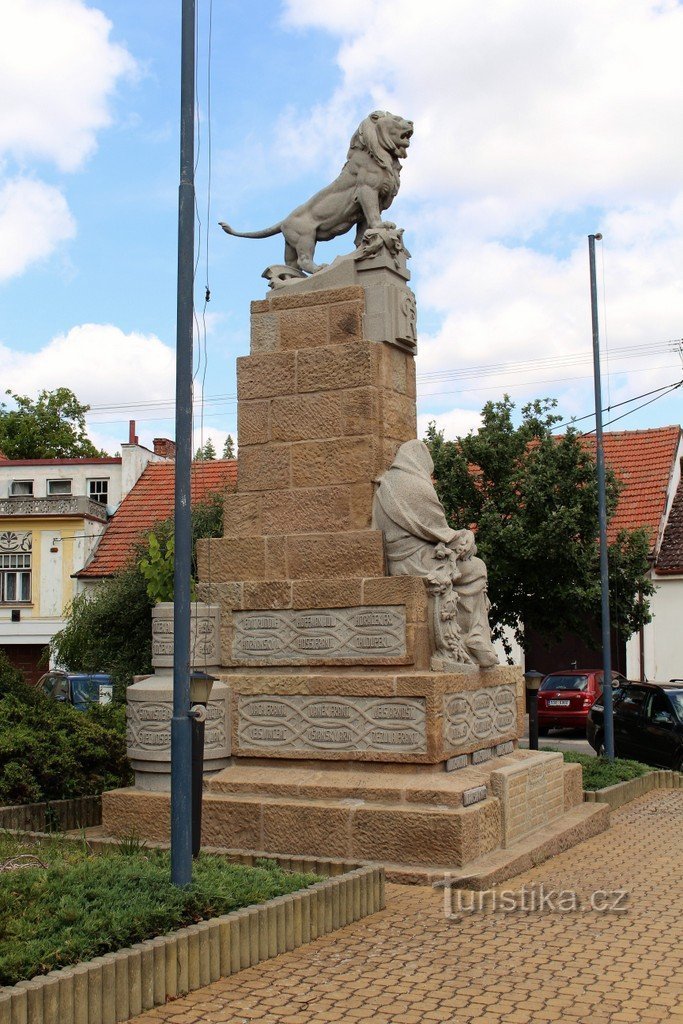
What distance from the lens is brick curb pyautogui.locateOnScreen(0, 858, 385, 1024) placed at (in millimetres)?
5312

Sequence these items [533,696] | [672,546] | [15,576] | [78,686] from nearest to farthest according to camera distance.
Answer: [533,696] < [78,686] < [672,546] < [15,576]

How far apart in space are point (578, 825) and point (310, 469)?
4003mm

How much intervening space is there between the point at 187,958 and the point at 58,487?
3072 centimetres

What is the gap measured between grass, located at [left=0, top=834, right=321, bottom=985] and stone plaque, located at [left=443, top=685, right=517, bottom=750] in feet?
7.47

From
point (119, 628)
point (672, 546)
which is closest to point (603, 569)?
point (119, 628)

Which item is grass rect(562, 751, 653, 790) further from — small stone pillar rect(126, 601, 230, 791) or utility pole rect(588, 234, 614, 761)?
small stone pillar rect(126, 601, 230, 791)

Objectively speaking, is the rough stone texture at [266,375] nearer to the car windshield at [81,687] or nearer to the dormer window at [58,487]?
the car windshield at [81,687]

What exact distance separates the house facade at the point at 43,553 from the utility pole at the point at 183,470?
2687 centimetres

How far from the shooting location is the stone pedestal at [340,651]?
927 centimetres

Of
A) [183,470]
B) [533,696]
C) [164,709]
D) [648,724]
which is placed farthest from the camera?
[648,724]

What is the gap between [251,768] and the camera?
33.2 ft

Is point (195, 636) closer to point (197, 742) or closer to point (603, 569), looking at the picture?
point (197, 742)

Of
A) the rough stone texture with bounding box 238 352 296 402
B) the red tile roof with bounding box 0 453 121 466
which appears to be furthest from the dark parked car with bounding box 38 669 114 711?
the red tile roof with bounding box 0 453 121 466

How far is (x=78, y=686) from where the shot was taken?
828 inches
